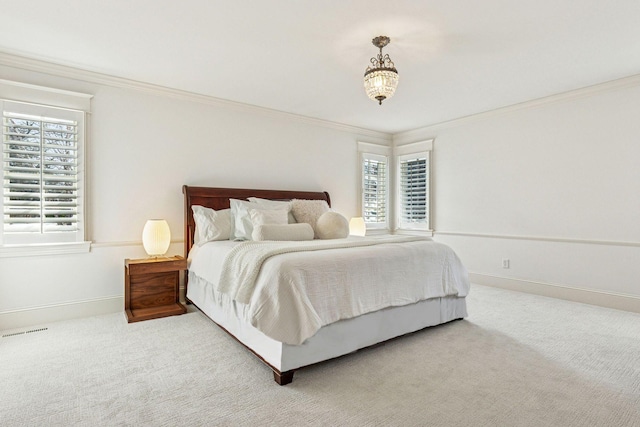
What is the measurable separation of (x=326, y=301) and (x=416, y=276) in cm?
99

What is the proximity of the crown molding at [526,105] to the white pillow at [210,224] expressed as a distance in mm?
3678

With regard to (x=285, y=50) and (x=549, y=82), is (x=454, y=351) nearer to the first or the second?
(x=285, y=50)

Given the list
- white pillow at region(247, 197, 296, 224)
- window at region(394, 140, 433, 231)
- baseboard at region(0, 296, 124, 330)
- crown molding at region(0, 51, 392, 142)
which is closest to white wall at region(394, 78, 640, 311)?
window at region(394, 140, 433, 231)

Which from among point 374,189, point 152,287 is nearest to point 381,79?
point 152,287

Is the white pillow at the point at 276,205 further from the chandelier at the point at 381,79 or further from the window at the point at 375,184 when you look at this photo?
the window at the point at 375,184

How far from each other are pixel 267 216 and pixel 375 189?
114 inches

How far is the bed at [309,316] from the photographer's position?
2.11m

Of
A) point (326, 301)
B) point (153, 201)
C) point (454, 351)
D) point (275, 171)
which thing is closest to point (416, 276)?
point (454, 351)

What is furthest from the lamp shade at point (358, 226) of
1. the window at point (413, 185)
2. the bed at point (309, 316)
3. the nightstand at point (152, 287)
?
the nightstand at point (152, 287)

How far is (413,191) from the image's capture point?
5891mm

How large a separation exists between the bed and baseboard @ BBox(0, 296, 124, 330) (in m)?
0.78

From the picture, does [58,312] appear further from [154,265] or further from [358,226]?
[358,226]

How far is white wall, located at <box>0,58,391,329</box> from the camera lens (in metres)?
3.22

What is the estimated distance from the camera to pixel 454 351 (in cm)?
258
